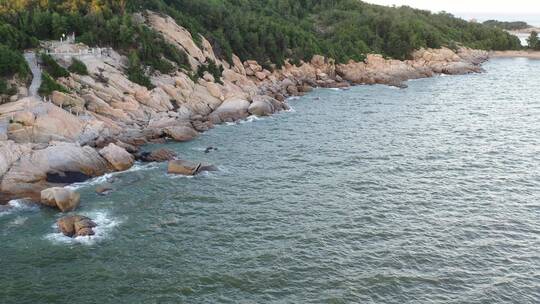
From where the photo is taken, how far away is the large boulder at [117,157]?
60.9 m

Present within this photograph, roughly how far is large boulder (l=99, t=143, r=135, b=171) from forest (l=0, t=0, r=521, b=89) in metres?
18.5

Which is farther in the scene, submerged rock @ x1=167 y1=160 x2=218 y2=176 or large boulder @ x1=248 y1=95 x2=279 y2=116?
large boulder @ x1=248 y1=95 x2=279 y2=116

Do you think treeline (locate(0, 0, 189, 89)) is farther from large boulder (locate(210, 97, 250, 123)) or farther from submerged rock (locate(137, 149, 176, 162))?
submerged rock (locate(137, 149, 176, 162))

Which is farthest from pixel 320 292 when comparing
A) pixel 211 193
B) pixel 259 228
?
pixel 211 193

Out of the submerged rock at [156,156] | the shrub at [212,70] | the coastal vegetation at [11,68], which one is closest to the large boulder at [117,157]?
the submerged rock at [156,156]

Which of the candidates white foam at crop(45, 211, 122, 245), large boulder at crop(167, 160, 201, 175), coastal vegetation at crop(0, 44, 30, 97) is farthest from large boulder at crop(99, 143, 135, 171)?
coastal vegetation at crop(0, 44, 30, 97)

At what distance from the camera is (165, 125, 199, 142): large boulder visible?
7481cm

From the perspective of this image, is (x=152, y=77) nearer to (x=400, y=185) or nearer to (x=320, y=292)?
(x=400, y=185)

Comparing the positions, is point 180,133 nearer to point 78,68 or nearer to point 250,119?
point 250,119

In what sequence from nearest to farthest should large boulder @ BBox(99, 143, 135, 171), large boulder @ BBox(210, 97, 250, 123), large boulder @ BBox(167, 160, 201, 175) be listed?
1. large boulder @ BBox(167, 160, 201, 175)
2. large boulder @ BBox(99, 143, 135, 171)
3. large boulder @ BBox(210, 97, 250, 123)

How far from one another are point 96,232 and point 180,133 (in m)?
32.4

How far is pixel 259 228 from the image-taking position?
45.8m

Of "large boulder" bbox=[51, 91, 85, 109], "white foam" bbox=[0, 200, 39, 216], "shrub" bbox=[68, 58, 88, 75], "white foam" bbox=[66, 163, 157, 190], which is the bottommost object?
"white foam" bbox=[0, 200, 39, 216]

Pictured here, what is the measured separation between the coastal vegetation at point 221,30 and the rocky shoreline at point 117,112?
3869 mm
